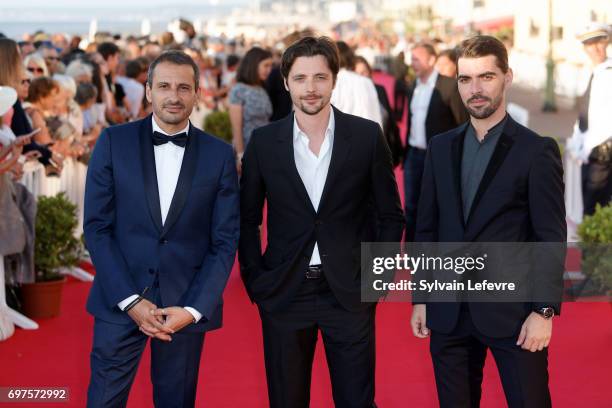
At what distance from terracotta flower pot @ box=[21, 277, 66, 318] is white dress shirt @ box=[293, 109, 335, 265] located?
428cm

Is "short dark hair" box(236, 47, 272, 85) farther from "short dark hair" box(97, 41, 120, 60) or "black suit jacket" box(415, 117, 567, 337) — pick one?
"black suit jacket" box(415, 117, 567, 337)

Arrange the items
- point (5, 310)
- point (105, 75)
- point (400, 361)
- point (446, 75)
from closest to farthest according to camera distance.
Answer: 1. point (400, 361)
2. point (5, 310)
3. point (446, 75)
4. point (105, 75)

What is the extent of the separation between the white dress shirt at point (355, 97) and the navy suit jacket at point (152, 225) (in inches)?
176

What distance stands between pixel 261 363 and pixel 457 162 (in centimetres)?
315

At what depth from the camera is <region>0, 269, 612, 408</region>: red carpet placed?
20.5 feet

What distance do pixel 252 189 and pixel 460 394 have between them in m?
1.25

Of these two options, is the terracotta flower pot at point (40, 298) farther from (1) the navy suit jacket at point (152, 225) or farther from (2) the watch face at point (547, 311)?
(2) the watch face at point (547, 311)

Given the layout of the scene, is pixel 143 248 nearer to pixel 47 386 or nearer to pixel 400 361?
pixel 47 386

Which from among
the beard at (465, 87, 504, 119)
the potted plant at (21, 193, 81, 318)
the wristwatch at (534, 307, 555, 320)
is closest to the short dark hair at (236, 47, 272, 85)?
the potted plant at (21, 193, 81, 318)

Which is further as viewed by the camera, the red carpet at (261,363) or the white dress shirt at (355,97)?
the white dress shirt at (355,97)

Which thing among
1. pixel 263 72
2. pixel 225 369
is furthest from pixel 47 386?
pixel 263 72

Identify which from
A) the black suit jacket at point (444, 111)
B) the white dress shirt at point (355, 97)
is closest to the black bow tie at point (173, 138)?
the white dress shirt at point (355, 97)

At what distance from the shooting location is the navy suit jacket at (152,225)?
434 cm

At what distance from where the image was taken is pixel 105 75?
12.9 m
